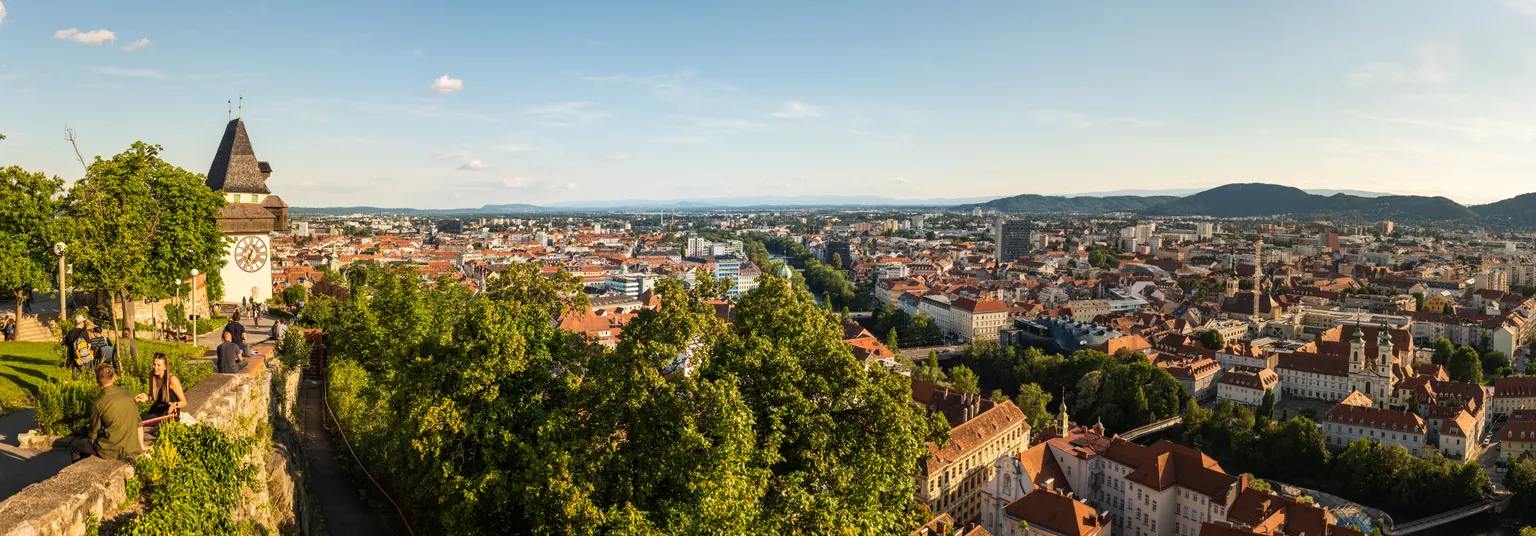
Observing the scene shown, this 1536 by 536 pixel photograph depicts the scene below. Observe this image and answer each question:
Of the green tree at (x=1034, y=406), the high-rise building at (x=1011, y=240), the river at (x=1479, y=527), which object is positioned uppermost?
the high-rise building at (x=1011, y=240)

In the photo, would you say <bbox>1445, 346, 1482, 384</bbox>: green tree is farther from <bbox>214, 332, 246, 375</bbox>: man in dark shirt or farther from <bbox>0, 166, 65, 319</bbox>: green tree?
<bbox>0, 166, 65, 319</bbox>: green tree

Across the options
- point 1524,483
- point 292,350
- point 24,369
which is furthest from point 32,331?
point 1524,483

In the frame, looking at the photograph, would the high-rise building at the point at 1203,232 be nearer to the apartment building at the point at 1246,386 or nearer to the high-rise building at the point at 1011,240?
the high-rise building at the point at 1011,240

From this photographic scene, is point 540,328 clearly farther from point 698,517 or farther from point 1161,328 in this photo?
point 1161,328

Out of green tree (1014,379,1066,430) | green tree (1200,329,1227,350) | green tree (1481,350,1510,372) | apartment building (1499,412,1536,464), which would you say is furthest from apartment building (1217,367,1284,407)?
green tree (1481,350,1510,372)

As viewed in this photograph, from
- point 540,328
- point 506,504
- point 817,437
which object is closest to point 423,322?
point 540,328

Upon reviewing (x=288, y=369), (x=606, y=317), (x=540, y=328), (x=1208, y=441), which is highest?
(x=540, y=328)

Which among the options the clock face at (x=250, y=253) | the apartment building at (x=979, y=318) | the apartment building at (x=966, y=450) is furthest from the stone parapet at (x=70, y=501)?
the apartment building at (x=979, y=318)

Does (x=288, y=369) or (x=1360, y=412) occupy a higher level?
(x=288, y=369)
